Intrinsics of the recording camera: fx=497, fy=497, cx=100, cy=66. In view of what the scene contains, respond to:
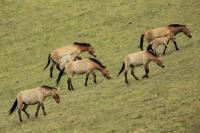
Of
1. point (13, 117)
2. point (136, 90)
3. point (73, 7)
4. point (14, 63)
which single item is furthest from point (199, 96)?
point (73, 7)

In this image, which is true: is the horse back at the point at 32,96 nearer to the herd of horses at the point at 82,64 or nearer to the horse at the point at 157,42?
the herd of horses at the point at 82,64

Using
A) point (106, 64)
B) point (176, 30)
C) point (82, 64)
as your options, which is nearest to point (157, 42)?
point (176, 30)

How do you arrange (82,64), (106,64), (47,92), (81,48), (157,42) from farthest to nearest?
(106,64)
(81,48)
(157,42)
(82,64)
(47,92)

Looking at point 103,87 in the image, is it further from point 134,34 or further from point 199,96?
point 134,34

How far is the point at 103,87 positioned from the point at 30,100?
4.81 m

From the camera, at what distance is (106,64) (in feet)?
103

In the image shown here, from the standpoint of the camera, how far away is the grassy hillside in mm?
18281

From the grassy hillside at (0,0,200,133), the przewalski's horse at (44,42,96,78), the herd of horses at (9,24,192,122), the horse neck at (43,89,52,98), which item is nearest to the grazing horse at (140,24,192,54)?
the herd of horses at (9,24,192,122)

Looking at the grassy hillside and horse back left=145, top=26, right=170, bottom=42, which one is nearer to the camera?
the grassy hillside

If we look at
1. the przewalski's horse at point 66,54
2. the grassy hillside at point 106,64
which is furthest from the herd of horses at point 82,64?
the grassy hillside at point 106,64

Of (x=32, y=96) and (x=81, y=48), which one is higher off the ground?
(x=81, y=48)

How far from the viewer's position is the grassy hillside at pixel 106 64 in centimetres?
1828

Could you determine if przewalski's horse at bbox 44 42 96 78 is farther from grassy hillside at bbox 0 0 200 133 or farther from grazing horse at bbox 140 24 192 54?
grazing horse at bbox 140 24 192 54

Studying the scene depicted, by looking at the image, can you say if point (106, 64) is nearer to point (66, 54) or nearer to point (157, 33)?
point (66, 54)
